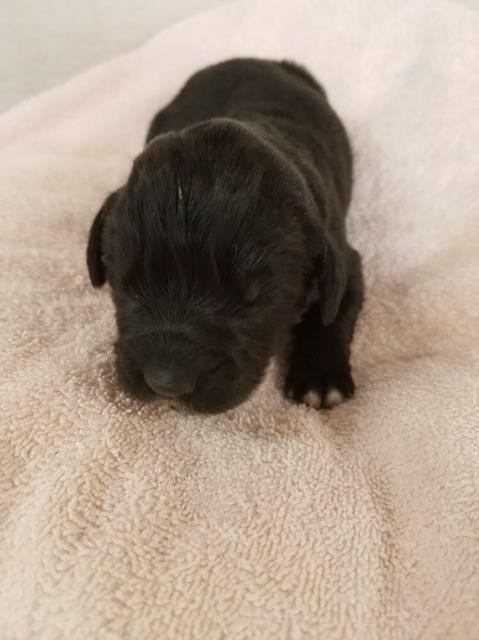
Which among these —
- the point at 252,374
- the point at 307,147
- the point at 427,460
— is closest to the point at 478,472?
the point at 427,460

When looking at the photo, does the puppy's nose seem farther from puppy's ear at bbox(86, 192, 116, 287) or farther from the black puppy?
puppy's ear at bbox(86, 192, 116, 287)

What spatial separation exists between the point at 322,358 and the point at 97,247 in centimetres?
74

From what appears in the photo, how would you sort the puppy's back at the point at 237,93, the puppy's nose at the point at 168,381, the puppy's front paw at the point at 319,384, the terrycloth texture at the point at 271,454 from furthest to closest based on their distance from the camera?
the puppy's back at the point at 237,93 → the puppy's front paw at the point at 319,384 → the puppy's nose at the point at 168,381 → the terrycloth texture at the point at 271,454

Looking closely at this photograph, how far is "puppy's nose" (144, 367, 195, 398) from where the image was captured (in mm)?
1324

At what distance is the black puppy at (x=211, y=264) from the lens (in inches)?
53.7

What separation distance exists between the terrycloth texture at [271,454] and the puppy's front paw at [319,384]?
1.7 inches

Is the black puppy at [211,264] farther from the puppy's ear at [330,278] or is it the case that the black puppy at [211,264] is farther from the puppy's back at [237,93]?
the puppy's back at [237,93]

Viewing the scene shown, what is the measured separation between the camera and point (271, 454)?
1.51 meters

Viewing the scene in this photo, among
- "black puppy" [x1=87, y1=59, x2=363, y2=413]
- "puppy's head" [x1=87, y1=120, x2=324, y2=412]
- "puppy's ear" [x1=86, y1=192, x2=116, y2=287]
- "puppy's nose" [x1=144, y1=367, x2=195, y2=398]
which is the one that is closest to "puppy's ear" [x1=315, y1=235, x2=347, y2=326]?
"black puppy" [x1=87, y1=59, x2=363, y2=413]

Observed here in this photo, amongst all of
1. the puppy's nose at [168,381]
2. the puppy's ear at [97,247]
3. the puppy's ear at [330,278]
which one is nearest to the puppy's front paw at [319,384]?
the puppy's ear at [330,278]

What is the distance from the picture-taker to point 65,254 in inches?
85.7

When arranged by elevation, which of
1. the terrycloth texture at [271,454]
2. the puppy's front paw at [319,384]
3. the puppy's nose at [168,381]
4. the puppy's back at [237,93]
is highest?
the puppy's back at [237,93]

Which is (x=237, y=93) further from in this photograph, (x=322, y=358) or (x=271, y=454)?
(x=271, y=454)

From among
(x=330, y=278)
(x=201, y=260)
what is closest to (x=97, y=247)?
(x=201, y=260)
